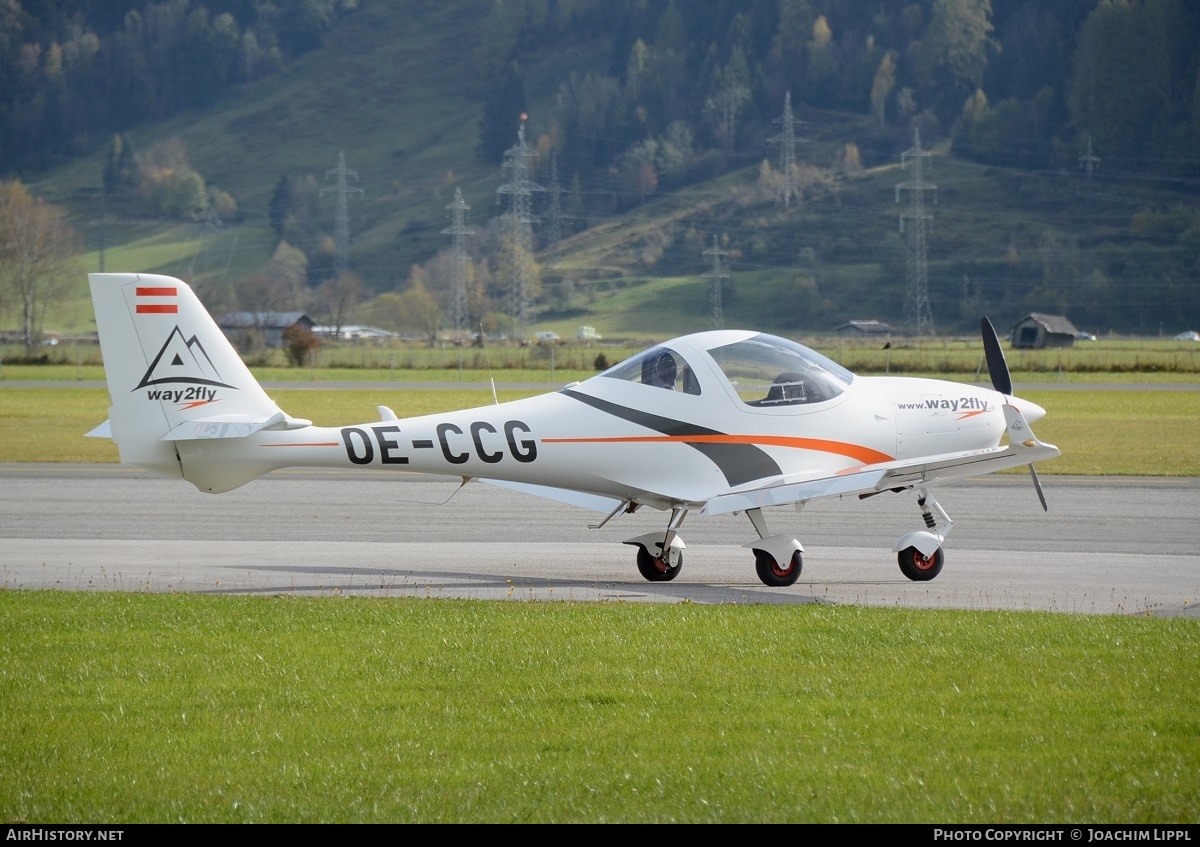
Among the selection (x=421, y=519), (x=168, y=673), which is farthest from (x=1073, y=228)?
(x=168, y=673)

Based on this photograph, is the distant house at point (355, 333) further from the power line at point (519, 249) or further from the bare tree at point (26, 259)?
the bare tree at point (26, 259)

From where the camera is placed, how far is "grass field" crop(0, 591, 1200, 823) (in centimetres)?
684

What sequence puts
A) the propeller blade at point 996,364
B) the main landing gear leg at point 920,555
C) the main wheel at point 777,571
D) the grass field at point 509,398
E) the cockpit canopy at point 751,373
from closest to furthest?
the main wheel at point 777,571, the main landing gear leg at point 920,555, the cockpit canopy at point 751,373, the propeller blade at point 996,364, the grass field at point 509,398

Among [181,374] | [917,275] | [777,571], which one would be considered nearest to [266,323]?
[917,275]

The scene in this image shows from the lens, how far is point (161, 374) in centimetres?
1345

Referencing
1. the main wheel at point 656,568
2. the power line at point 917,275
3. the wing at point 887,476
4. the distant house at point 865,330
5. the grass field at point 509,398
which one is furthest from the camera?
the distant house at point 865,330

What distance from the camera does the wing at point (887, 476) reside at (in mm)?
13328

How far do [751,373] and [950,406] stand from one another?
2244mm

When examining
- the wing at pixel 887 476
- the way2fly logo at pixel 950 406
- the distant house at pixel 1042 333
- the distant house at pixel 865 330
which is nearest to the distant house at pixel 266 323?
the distant house at pixel 865 330

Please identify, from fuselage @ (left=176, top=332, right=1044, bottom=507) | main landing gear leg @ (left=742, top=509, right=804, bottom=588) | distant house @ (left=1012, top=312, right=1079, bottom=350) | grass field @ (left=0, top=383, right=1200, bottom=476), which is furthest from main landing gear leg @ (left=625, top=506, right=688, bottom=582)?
distant house @ (left=1012, top=312, right=1079, bottom=350)

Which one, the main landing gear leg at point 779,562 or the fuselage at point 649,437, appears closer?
the main landing gear leg at point 779,562

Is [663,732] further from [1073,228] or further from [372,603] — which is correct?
[1073,228]

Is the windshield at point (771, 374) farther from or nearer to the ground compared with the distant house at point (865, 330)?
farther from the ground

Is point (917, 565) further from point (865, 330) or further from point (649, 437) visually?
point (865, 330)
